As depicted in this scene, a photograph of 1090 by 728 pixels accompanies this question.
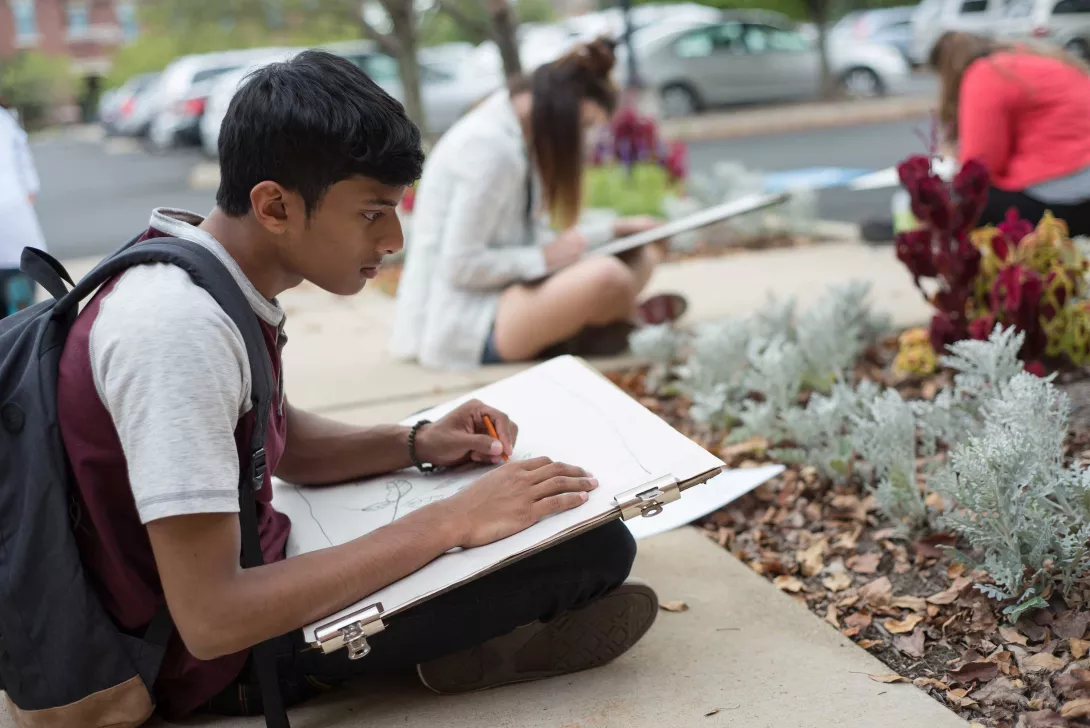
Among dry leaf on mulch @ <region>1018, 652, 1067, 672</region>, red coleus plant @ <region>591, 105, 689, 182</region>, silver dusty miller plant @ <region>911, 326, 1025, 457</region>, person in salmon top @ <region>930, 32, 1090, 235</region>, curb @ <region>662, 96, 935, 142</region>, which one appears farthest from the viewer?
curb @ <region>662, 96, 935, 142</region>

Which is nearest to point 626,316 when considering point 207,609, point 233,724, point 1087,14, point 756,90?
point 233,724

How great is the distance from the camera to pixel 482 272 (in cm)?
466

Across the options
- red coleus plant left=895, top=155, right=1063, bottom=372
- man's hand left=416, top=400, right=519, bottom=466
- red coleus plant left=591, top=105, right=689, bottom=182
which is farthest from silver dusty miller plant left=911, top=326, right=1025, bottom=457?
red coleus plant left=591, top=105, right=689, bottom=182

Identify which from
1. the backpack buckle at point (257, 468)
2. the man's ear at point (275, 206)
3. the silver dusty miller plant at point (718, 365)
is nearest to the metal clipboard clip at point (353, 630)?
the backpack buckle at point (257, 468)

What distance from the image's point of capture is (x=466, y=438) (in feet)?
7.81

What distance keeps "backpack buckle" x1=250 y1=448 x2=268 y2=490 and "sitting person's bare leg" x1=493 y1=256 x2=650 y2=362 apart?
9.15 feet

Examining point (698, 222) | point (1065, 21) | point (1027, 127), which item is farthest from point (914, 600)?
point (1065, 21)

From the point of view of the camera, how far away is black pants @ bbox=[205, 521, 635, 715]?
2.09m

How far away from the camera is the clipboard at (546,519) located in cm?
186

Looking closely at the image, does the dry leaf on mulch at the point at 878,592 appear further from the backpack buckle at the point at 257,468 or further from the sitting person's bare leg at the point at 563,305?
the sitting person's bare leg at the point at 563,305

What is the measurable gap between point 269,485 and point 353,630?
1.30 feet

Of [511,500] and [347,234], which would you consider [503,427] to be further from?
[347,234]

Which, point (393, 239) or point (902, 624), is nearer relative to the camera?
point (393, 239)

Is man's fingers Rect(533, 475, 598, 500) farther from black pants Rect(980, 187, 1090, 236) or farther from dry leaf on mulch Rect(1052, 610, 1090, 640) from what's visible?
black pants Rect(980, 187, 1090, 236)
